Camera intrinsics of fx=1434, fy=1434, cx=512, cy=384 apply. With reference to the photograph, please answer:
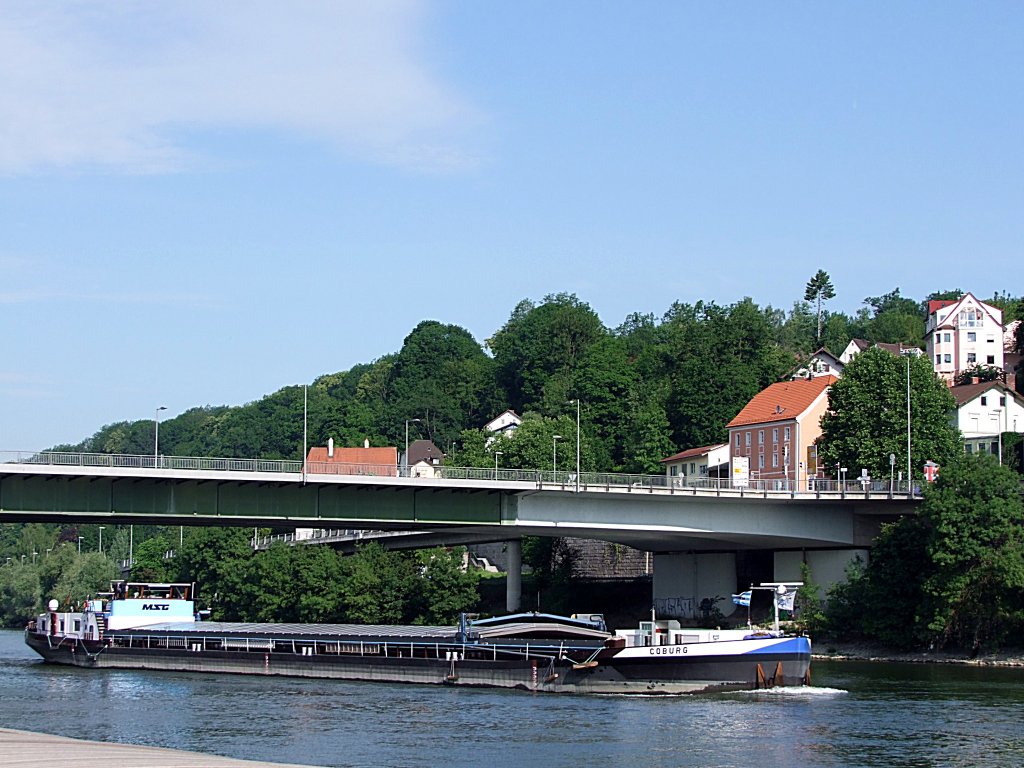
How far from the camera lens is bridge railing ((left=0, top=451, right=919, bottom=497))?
67.2 meters

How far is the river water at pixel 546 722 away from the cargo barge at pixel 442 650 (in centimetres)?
→ 162

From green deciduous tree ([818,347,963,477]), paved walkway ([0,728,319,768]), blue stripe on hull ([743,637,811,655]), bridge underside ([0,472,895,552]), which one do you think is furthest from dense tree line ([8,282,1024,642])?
paved walkway ([0,728,319,768])

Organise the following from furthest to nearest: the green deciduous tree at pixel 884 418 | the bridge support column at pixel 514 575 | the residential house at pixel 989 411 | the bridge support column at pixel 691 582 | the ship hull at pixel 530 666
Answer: the residential house at pixel 989 411 < the bridge support column at pixel 514 575 < the green deciduous tree at pixel 884 418 < the bridge support column at pixel 691 582 < the ship hull at pixel 530 666

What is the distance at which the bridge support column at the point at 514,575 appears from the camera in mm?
107250

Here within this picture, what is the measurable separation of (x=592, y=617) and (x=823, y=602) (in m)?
25.5

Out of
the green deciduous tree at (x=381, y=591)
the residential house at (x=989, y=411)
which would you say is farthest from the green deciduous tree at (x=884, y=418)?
the green deciduous tree at (x=381, y=591)

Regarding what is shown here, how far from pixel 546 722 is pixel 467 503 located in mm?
29040

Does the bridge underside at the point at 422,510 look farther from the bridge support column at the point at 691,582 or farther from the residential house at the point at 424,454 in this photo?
the residential house at the point at 424,454

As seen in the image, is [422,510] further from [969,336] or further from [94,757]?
[969,336]

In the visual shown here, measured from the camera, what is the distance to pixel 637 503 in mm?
80562

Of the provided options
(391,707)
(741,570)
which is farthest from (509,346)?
(391,707)

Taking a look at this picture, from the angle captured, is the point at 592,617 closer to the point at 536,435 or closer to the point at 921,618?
the point at 921,618

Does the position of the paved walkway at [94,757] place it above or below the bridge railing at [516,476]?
below

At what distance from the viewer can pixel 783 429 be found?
115 m
